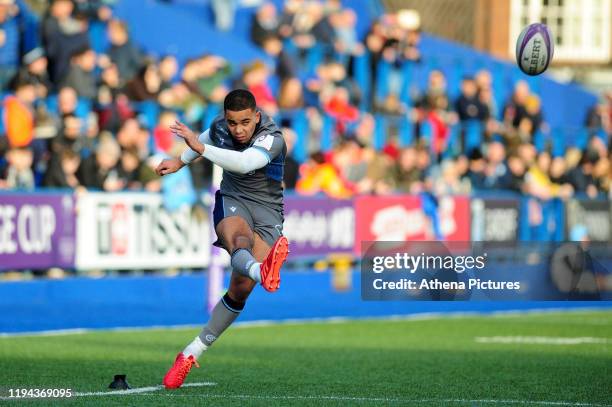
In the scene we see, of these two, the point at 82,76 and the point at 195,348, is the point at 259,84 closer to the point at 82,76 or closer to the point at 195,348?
the point at 82,76

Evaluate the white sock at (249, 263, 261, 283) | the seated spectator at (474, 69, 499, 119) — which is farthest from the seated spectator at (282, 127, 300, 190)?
the white sock at (249, 263, 261, 283)

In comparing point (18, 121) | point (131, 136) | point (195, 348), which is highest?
point (18, 121)

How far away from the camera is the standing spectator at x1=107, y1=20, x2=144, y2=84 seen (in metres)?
19.6

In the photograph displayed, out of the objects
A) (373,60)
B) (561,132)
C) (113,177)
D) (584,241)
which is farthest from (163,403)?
(561,132)

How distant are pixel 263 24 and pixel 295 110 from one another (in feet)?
10.3

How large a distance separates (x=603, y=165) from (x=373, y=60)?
185 inches

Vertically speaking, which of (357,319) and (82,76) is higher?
(82,76)

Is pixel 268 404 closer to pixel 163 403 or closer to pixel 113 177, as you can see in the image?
pixel 163 403

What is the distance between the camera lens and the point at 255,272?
9.18 metres

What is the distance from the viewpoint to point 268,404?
8766 millimetres

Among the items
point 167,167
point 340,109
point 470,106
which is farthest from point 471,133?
point 167,167

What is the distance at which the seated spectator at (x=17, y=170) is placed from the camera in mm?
16203

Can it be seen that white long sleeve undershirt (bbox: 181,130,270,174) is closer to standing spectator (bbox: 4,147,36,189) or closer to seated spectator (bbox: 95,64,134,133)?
standing spectator (bbox: 4,147,36,189)

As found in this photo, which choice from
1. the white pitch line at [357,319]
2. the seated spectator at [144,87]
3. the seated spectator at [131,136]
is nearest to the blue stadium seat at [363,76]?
the white pitch line at [357,319]
